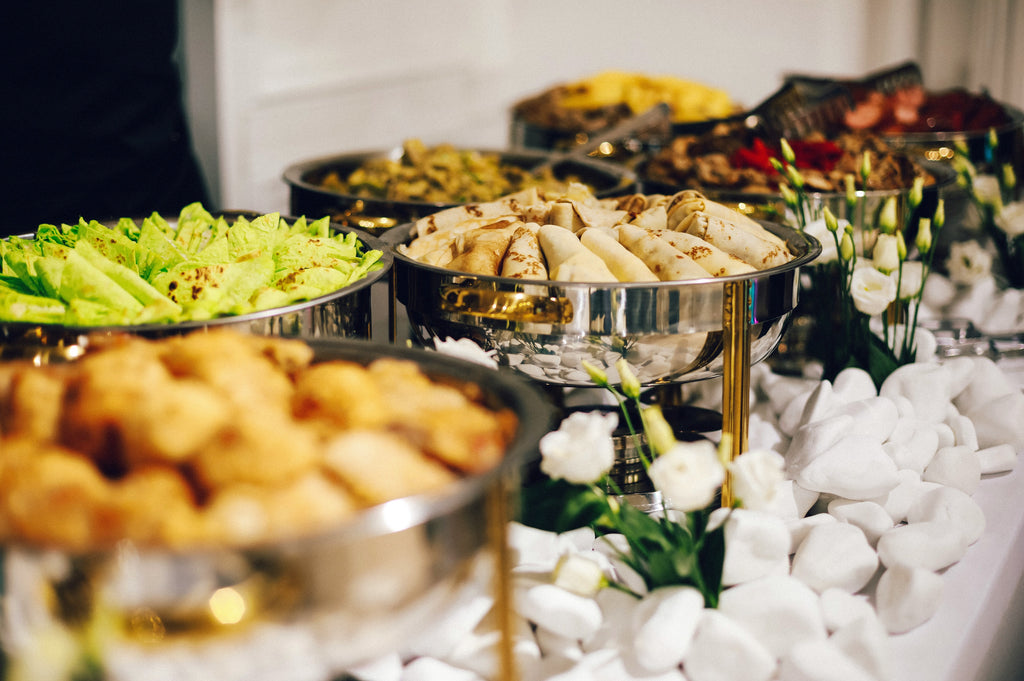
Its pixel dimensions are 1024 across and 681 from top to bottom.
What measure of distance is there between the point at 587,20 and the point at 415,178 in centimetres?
233

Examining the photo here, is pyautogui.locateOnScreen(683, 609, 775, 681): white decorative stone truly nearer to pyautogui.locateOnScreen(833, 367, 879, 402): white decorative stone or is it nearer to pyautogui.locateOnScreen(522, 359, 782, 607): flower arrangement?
pyautogui.locateOnScreen(522, 359, 782, 607): flower arrangement

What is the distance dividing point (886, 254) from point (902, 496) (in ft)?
1.20

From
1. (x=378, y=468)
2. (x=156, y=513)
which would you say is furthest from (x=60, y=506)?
(x=378, y=468)

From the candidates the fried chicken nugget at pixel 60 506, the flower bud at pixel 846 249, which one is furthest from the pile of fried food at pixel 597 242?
the fried chicken nugget at pixel 60 506

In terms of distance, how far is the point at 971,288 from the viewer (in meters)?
1.74

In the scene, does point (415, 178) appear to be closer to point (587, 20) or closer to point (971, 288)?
point (971, 288)

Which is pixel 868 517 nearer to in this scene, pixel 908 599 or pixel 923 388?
pixel 908 599

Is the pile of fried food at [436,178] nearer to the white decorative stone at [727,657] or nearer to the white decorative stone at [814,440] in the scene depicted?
the white decorative stone at [814,440]

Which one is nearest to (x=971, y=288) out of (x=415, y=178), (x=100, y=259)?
(x=415, y=178)

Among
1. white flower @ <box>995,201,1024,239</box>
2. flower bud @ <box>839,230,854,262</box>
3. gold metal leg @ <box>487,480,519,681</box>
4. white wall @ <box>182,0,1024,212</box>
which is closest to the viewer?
gold metal leg @ <box>487,480,519,681</box>

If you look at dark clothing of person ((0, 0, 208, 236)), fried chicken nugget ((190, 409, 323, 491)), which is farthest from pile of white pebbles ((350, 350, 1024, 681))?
dark clothing of person ((0, 0, 208, 236))

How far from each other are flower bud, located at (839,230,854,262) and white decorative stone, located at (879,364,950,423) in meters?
0.17

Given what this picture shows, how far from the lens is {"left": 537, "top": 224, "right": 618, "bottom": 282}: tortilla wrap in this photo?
0.93 m

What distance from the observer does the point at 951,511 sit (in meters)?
0.92
